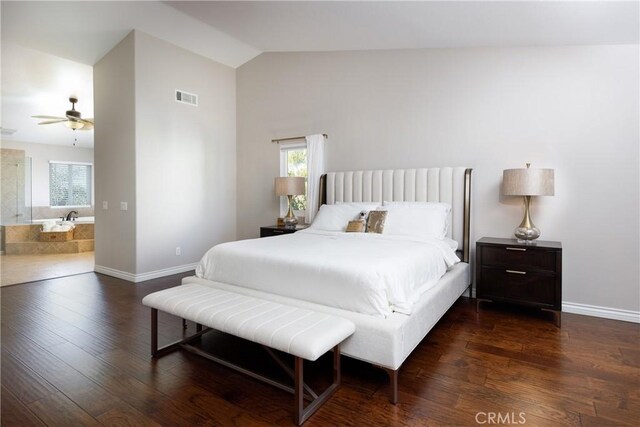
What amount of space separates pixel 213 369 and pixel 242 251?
0.85m

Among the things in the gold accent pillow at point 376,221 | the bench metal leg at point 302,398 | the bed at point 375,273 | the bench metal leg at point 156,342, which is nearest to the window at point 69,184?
the bed at point 375,273

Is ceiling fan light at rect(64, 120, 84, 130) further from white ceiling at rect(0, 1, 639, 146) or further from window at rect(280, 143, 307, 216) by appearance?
window at rect(280, 143, 307, 216)

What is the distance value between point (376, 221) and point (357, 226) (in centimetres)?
20

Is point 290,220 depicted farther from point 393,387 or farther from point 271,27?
point 393,387

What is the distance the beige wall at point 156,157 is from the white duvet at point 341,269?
2.13 meters

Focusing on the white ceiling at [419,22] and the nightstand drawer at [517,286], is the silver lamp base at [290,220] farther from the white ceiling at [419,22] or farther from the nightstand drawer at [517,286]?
the nightstand drawer at [517,286]

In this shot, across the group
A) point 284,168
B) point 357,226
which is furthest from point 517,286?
point 284,168

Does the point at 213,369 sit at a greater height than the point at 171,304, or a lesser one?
lesser

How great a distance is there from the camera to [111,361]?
2248 mm

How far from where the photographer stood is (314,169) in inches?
185

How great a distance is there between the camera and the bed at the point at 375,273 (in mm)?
1911

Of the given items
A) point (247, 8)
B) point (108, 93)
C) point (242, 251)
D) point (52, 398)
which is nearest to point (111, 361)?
point (52, 398)

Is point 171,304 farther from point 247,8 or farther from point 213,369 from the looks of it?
point 247,8

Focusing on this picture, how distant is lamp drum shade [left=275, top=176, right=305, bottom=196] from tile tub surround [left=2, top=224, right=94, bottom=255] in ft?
16.0
